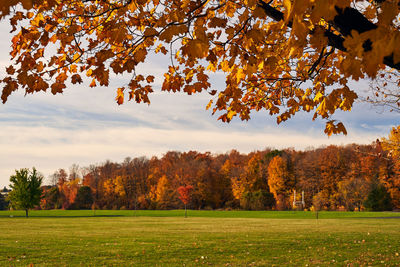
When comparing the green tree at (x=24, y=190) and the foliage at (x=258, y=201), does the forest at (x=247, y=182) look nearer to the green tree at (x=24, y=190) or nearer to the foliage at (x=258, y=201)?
the foliage at (x=258, y=201)

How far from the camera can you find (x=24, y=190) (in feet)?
164

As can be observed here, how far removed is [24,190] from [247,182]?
41959mm

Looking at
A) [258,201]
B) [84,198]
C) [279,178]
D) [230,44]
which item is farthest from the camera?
[84,198]

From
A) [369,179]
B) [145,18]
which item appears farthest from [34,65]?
[369,179]

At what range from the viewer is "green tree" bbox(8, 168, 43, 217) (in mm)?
49719

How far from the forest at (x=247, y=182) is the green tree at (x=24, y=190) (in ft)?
35.6

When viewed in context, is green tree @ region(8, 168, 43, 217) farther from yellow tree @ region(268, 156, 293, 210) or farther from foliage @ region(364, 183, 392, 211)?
foliage @ region(364, 183, 392, 211)

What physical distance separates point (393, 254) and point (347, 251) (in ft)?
5.13

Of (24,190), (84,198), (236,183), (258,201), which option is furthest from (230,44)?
(84,198)

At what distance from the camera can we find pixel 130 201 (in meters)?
86.4

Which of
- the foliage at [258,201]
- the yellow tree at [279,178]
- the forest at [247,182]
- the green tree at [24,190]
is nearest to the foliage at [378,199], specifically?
the forest at [247,182]

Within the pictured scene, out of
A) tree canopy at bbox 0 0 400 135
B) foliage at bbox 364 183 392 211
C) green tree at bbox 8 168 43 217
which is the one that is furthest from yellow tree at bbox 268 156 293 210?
tree canopy at bbox 0 0 400 135

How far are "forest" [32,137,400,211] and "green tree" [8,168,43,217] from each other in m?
10.9

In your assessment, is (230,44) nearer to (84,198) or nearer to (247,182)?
(247,182)
